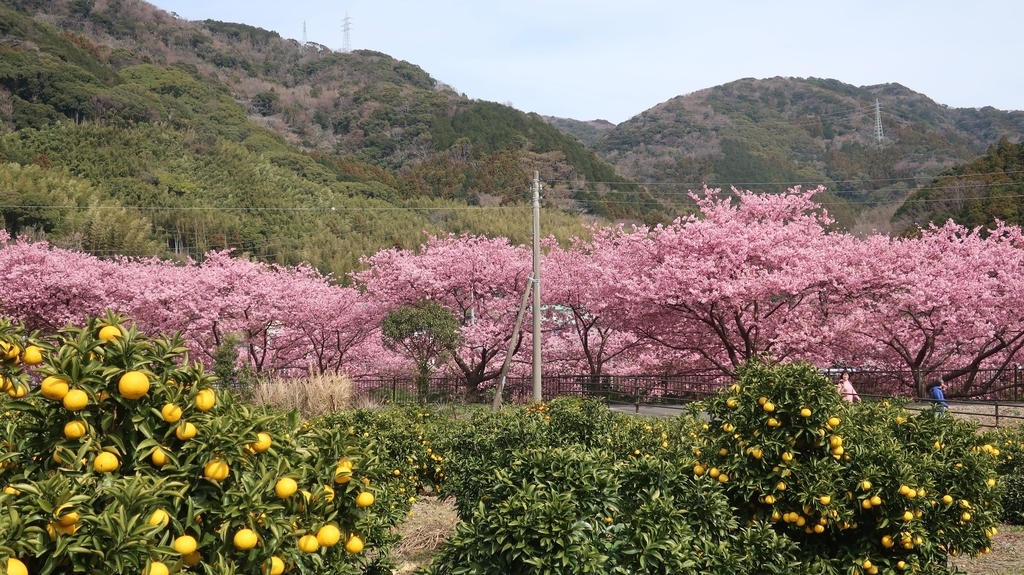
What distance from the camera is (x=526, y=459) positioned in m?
3.58

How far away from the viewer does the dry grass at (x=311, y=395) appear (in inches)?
508

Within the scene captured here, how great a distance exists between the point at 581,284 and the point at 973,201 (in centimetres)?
2315

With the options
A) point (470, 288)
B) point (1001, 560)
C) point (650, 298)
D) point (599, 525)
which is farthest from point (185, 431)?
point (470, 288)

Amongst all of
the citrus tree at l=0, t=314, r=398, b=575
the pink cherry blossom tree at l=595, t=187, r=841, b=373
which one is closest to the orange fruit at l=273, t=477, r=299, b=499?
the citrus tree at l=0, t=314, r=398, b=575

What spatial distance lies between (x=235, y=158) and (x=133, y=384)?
215 feet

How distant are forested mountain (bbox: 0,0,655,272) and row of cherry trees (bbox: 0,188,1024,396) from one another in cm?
1431

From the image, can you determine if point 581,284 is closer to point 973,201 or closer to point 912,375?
point 912,375

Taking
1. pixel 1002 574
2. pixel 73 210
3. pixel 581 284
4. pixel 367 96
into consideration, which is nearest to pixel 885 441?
pixel 1002 574

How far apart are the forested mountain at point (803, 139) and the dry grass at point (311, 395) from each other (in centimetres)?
6617

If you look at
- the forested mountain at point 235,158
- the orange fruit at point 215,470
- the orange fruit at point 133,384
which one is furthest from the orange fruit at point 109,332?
the forested mountain at point 235,158

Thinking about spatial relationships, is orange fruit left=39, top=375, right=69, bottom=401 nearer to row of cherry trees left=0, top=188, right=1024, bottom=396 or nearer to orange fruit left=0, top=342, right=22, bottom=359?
orange fruit left=0, top=342, right=22, bottom=359

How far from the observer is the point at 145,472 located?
2.19 m

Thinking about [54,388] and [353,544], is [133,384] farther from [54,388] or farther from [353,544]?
[353,544]

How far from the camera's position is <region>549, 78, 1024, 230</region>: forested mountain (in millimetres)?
96125
